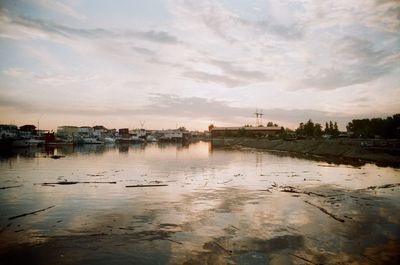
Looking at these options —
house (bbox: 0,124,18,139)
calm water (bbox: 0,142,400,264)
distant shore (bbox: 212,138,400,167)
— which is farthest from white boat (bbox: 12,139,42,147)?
distant shore (bbox: 212,138,400,167)

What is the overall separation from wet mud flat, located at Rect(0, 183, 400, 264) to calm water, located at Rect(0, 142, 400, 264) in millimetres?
51

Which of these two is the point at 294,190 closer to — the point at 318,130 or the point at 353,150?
the point at 353,150

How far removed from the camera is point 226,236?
54.2ft

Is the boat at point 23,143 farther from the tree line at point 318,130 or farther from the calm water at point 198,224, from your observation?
the tree line at point 318,130

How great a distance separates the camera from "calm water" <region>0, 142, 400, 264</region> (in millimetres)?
13914

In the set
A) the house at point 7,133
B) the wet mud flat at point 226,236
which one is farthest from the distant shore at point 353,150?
the house at point 7,133

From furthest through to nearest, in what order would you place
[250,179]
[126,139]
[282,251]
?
1. [126,139]
2. [250,179]
3. [282,251]

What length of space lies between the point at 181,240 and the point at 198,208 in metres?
6.87

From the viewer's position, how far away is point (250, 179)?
38094 mm

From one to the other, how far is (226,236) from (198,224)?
2635 mm

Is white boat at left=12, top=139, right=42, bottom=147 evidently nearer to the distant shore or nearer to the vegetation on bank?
the distant shore

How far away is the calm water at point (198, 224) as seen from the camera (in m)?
13.9

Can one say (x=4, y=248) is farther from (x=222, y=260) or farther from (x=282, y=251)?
(x=282, y=251)


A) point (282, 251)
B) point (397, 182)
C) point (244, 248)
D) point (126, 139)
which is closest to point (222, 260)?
point (244, 248)
